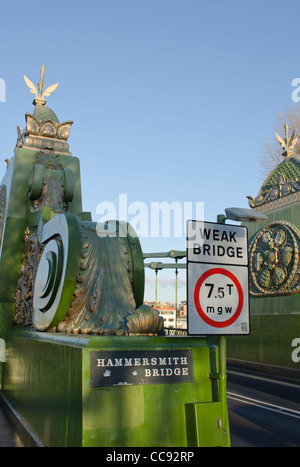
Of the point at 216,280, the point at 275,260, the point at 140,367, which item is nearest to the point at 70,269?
the point at 140,367

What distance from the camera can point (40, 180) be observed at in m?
8.45

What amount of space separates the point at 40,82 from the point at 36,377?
25.4ft

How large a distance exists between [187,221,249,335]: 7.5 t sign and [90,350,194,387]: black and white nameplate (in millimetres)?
1111

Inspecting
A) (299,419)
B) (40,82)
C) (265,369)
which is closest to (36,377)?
(299,419)

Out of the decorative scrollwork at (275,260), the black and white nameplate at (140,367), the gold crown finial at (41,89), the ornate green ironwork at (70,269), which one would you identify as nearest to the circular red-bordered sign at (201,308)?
the black and white nameplate at (140,367)

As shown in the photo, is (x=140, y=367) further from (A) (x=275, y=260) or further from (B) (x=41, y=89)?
(A) (x=275, y=260)

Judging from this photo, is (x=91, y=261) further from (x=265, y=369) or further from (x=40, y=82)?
(x=265, y=369)

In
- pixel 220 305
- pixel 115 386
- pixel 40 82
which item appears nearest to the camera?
pixel 220 305

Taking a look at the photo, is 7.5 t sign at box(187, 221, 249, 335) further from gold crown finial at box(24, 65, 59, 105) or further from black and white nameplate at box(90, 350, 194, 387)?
gold crown finial at box(24, 65, 59, 105)

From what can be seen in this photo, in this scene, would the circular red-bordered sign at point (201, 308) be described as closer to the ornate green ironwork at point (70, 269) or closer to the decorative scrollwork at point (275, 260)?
the ornate green ironwork at point (70, 269)

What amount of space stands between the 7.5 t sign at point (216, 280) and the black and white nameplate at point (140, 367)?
1111 mm

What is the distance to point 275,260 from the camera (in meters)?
15.5

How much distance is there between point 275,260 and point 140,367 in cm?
1225
